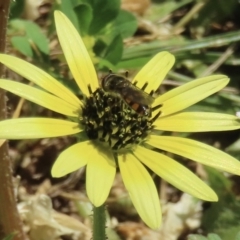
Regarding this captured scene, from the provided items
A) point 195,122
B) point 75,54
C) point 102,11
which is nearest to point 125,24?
point 102,11

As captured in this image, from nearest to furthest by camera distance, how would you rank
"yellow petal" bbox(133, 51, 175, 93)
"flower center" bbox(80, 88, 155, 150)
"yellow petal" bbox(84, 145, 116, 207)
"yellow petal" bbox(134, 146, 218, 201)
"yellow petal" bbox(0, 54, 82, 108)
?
"yellow petal" bbox(84, 145, 116, 207) → "yellow petal" bbox(134, 146, 218, 201) → "yellow petal" bbox(0, 54, 82, 108) → "flower center" bbox(80, 88, 155, 150) → "yellow petal" bbox(133, 51, 175, 93)

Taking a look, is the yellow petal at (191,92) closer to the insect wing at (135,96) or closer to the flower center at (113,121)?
the flower center at (113,121)

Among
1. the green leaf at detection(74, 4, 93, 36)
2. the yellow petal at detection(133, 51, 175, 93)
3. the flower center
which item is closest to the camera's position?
the flower center

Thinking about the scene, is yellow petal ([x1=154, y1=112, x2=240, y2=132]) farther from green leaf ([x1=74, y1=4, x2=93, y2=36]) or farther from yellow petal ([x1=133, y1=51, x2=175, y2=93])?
green leaf ([x1=74, y1=4, x2=93, y2=36])

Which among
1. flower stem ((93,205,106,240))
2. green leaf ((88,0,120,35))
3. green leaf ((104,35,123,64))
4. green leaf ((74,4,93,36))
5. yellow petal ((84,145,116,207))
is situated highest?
green leaf ((88,0,120,35))

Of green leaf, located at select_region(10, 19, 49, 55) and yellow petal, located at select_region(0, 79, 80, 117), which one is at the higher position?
green leaf, located at select_region(10, 19, 49, 55)

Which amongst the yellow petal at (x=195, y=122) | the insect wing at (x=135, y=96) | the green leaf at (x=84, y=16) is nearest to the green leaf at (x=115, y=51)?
the green leaf at (x=84, y=16)

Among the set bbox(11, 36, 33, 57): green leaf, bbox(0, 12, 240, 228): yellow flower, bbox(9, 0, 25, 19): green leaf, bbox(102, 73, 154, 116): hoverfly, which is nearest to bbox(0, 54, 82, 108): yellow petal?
bbox(0, 12, 240, 228): yellow flower
